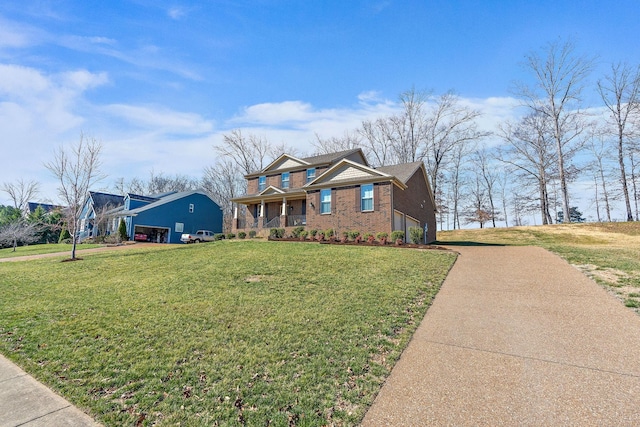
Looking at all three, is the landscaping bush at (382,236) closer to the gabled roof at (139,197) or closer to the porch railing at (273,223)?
the porch railing at (273,223)

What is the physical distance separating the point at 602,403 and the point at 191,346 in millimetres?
5047

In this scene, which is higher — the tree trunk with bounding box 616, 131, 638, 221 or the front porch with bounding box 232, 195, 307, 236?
the tree trunk with bounding box 616, 131, 638, 221

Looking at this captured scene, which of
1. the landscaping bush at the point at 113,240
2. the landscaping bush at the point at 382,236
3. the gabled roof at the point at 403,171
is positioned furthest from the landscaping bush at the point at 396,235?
the landscaping bush at the point at 113,240

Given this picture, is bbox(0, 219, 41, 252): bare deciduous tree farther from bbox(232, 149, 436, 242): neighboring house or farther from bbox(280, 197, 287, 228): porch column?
bbox(280, 197, 287, 228): porch column

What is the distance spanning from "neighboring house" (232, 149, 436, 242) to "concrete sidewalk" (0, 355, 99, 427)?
15107mm

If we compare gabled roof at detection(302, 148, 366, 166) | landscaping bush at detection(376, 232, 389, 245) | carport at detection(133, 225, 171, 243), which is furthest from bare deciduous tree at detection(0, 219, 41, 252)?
landscaping bush at detection(376, 232, 389, 245)

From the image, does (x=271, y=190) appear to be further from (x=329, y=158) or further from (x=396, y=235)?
(x=396, y=235)

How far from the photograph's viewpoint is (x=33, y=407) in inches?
124

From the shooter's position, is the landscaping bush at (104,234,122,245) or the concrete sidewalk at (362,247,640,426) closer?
the concrete sidewalk at (362,247,640,426)

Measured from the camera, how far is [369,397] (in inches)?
131

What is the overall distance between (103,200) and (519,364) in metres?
41.0

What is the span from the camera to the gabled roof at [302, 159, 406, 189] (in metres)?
17.8

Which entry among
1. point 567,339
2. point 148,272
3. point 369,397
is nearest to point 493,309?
point 567,339

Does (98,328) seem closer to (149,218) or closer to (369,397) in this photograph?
(369,397)
